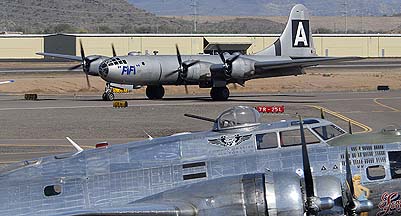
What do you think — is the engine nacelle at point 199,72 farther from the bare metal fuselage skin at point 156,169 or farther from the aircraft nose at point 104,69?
the bare metal fuselage skin at point 156,169

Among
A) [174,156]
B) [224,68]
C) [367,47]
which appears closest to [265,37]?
[367,47]

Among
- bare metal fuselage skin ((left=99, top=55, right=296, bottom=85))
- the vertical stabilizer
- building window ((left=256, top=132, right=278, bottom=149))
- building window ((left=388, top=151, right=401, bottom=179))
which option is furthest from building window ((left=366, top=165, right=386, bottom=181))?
the vertical stabilizer

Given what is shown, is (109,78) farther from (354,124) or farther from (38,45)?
(38,45)

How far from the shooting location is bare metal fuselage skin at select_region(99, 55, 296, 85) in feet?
171

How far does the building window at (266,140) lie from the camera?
15.9 metres

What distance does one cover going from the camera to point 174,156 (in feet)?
51.1

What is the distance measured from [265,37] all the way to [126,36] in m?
21.5

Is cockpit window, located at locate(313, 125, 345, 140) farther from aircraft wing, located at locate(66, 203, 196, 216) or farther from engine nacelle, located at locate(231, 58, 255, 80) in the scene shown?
engine nacelle, located at locate(231, 58, 255, 80)

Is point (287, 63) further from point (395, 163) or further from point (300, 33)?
point (395, 163)

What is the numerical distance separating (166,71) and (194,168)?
38620 mm

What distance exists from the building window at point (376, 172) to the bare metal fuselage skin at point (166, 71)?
37.7 metres

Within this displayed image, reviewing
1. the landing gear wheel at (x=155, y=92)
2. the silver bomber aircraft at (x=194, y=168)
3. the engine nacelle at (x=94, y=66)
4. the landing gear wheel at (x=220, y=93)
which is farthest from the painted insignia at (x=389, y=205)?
the landing gear wheel at (x=155, y=92)

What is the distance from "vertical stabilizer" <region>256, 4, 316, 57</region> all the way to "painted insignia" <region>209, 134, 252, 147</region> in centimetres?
4442

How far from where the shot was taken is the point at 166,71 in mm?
53781
